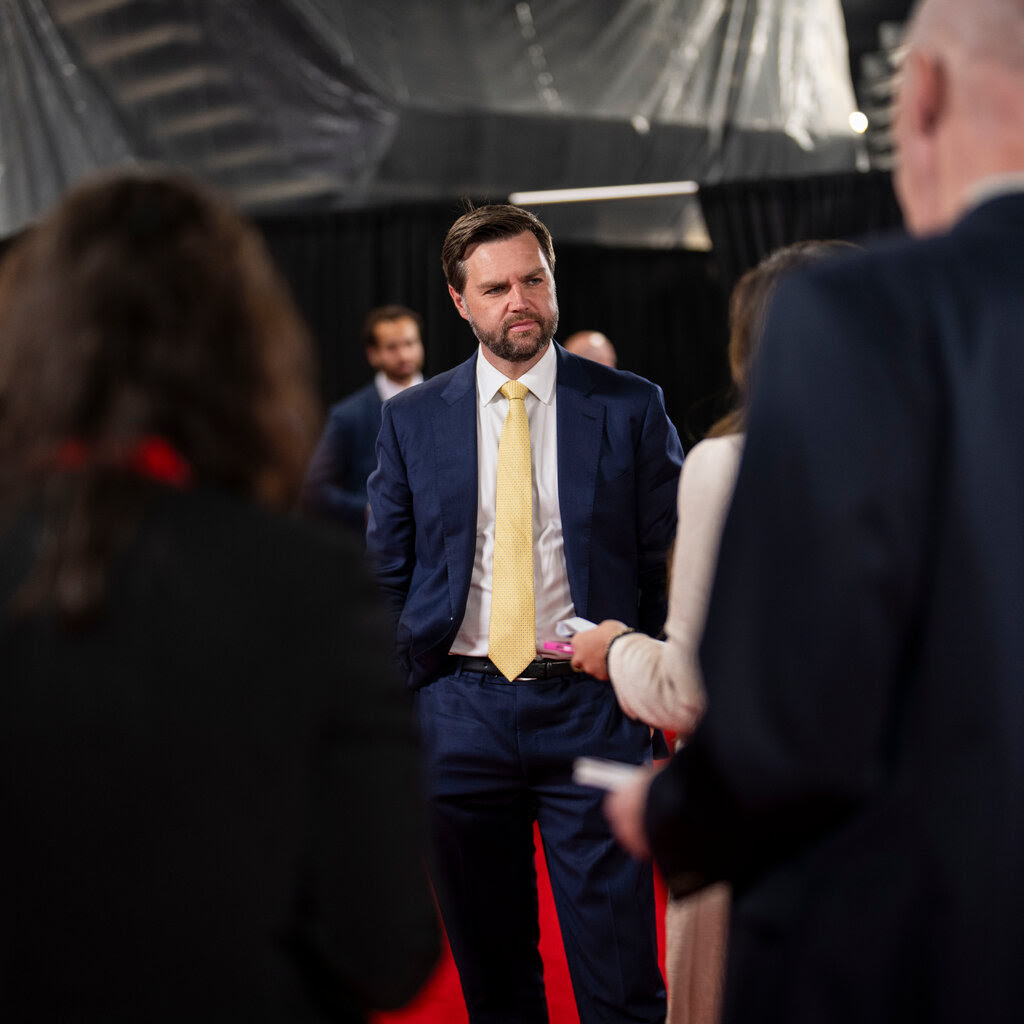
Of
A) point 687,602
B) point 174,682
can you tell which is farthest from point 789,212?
point 174,682

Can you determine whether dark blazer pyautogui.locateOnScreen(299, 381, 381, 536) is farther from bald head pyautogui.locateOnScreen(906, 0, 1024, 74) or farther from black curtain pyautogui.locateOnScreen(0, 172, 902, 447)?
bald head pyautogui.locateOnScreen(906, 0, 1024, 74)

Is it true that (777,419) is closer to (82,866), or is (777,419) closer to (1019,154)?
(1019,154)

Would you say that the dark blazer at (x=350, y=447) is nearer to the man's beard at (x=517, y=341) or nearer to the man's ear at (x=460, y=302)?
the man's ear at (x=460, y=302)

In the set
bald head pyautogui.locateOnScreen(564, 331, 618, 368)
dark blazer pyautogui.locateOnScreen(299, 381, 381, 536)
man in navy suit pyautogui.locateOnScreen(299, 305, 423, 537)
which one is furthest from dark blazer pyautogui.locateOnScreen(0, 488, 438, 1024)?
bald head pyautogui.locateOnScreen(564, 331, 618, 368)

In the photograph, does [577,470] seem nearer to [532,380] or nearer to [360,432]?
[532,380]

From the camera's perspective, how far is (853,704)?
0.90 meters

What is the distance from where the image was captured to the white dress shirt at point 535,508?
2441mm

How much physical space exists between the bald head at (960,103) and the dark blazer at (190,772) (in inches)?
23.1

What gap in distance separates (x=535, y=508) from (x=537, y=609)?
0.69ft

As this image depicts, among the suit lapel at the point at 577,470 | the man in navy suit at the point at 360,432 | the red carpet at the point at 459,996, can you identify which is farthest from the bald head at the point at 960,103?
the man in navy suit at the point at 360,432

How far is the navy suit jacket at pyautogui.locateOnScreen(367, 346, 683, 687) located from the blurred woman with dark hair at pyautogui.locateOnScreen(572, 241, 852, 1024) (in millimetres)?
610

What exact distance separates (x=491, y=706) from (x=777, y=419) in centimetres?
157

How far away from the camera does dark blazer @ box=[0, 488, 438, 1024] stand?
2.95ft

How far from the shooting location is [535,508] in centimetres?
247
